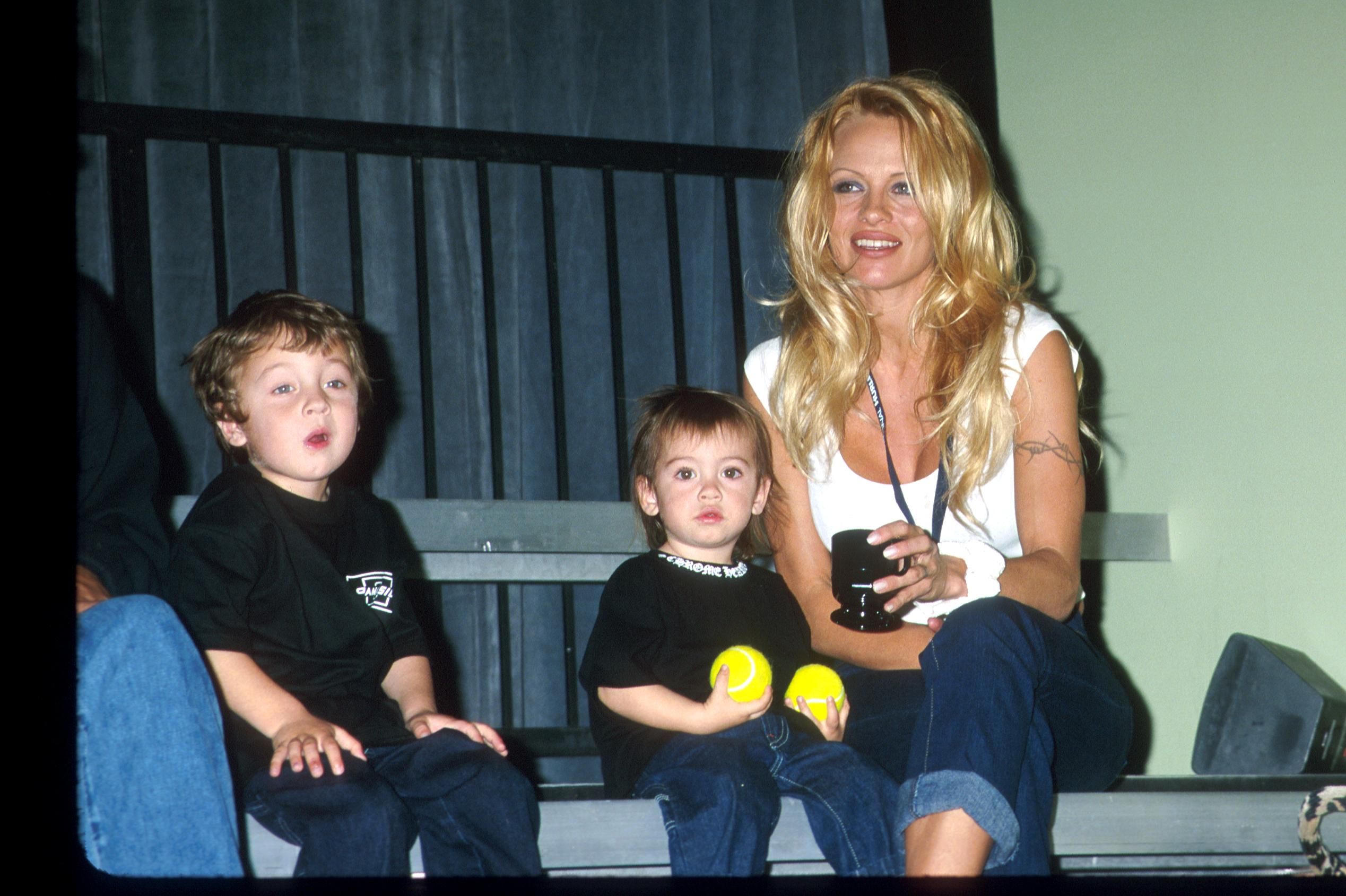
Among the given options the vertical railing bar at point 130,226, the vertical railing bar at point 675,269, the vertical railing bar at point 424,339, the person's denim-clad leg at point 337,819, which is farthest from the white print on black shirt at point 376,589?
the vertical railing bar at point 675,269

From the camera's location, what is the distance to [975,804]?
152 centimetres

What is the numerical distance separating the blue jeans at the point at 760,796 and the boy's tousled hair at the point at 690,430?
16.1 inches

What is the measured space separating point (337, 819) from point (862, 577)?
2.45ft

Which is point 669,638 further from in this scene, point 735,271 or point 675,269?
point 735,271

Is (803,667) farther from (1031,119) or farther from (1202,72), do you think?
(1031,119)

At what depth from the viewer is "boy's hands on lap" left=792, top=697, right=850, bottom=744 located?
6.54ft

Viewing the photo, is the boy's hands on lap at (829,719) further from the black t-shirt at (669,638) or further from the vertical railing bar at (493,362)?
the vertical railing bar at (493,362)

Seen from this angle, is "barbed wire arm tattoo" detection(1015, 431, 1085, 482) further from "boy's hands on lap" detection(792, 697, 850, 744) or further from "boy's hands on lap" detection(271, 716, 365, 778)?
"boy's hands on lap" detection(271, 716, 365, 778)

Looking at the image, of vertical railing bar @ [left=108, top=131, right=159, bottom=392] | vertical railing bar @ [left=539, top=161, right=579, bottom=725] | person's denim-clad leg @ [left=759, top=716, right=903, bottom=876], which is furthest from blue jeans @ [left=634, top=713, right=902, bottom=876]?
vertical railing bar @ [left=108, top=131, right=159, bottom=392]

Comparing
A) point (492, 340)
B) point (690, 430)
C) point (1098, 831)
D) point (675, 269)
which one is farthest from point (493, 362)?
point (1098, 831)

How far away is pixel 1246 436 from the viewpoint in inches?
119

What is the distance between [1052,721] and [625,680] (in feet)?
2.03

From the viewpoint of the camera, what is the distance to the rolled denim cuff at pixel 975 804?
4.98 ft

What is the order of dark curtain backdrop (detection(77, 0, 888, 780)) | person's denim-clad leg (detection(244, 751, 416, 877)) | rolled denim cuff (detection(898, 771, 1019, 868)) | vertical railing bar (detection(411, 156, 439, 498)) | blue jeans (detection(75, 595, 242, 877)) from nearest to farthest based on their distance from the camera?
blue jeans (detection(75, 595, 242, 877)), rolled denim cuff (detection(898, 771, 1019, 868)), person's denim-clad leg (detection(244, 751, 416, 877)), vertical railing bar (detection(411, 156, 439, 498)), dark curtain backdrop (detection(77, 0, 888, 780))
